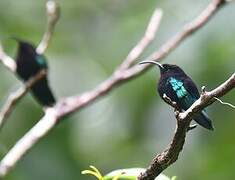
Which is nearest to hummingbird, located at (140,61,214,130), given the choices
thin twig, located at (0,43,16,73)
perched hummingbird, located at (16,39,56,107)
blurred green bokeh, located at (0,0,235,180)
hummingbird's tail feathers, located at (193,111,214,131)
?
hummingbird's tail feathers, located at (193,111,214,131)

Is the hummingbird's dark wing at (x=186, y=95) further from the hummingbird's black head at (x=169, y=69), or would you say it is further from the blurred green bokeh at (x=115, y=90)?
the blurred green bokeh at (x=115, y=90)

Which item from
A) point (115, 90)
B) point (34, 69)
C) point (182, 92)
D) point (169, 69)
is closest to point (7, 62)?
point (34, 69)

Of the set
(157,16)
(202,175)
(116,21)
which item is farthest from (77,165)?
(157,16)

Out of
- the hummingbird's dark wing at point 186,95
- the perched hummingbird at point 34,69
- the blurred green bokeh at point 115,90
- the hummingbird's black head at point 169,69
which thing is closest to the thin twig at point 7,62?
the perched hummingbird at point 34,69

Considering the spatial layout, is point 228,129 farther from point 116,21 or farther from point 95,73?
point 116,21

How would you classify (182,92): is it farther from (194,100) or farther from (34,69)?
(34,69)

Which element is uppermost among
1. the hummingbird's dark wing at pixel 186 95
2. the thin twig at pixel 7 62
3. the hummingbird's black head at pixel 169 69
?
the thin twig at pixel 7 62
